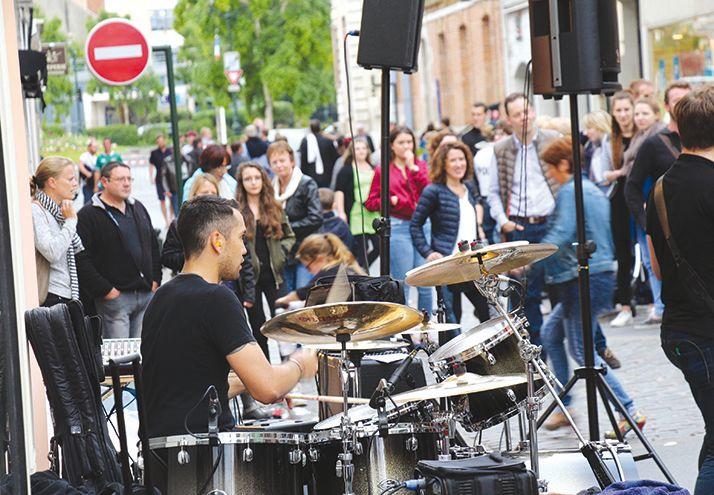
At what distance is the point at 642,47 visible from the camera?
24547 mm

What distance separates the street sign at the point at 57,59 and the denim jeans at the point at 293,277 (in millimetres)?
7375

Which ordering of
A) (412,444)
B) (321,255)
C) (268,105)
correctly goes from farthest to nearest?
(268,105) → (321,255) → (412,444)

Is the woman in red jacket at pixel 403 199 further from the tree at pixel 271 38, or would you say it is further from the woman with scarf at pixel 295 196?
the tree at pixel 271 38

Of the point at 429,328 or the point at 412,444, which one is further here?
the point at 429,328

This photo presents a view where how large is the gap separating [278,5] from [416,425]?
40.0 meters

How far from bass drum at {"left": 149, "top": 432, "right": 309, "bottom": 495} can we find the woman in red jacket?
6.12m

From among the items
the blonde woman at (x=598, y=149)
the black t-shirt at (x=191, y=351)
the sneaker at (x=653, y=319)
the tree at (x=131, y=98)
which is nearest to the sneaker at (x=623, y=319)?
the sneaker at (x=653, y=319)

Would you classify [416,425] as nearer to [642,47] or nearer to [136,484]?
[136,484]

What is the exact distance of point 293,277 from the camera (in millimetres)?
11234

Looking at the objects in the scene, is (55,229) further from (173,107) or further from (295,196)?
(173,107)

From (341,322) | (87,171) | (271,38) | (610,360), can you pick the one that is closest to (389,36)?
(341,322)

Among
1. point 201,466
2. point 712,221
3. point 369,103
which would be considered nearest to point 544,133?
point 712,221

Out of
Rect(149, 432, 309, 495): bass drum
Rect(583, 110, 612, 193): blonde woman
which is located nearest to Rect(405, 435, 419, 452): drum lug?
Rect(149, 432, 309, 495): bass drum

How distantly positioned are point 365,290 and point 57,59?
11.4m
